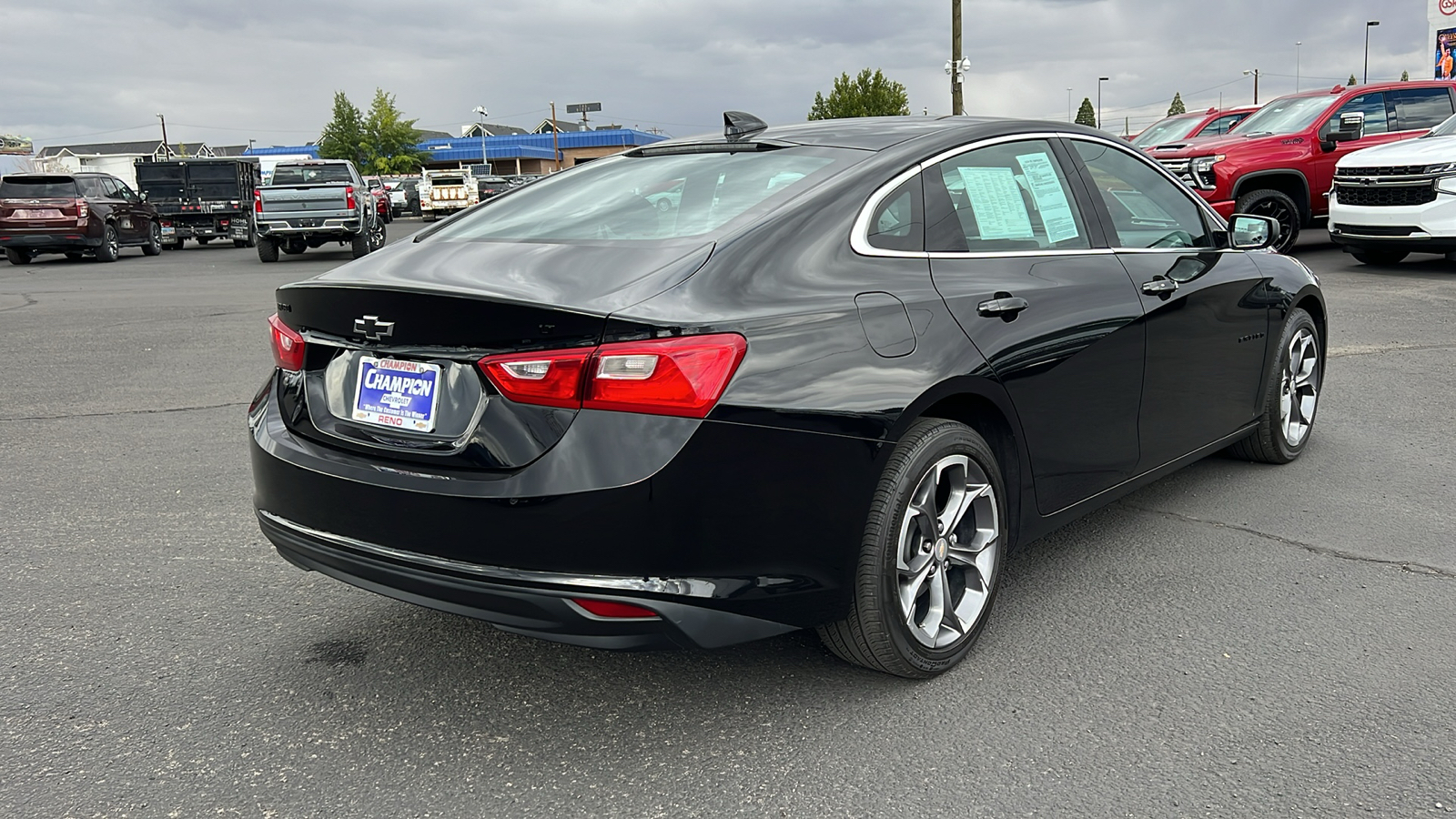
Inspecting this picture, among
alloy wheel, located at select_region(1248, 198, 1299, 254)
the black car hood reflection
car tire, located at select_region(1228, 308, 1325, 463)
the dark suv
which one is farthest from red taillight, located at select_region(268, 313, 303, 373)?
the dark suv

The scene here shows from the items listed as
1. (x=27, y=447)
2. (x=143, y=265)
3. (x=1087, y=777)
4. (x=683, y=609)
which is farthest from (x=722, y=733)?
(x=143, y=265)

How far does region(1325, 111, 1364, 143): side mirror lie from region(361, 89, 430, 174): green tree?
74321 millimetres

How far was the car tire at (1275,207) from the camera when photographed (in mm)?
14094

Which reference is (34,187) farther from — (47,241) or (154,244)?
(154,244)

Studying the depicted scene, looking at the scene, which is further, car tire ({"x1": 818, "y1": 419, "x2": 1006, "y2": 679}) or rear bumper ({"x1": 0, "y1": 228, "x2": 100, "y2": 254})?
rear bumper ({"x1": 0, "y1": 228, "x2": 100, "y2": 254})

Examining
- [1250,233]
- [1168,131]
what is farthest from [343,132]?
[1250,233]

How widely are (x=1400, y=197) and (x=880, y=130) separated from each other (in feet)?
35.3

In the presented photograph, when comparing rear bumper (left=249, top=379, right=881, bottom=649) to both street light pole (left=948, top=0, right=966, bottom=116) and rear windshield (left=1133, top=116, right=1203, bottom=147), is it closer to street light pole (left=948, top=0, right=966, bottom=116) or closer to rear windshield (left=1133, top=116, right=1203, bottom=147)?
rear windshield (left=1133, top=116, right=1203, bottom=147)

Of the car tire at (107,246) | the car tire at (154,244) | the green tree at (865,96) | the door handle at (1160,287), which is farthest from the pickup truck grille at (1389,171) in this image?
the green tree at (865,96)

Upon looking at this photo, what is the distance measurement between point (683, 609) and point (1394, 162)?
12105 millimetres

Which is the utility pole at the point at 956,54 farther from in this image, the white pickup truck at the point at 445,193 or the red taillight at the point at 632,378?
the red taillight at the point at 632,378

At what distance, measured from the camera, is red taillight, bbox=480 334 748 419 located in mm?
2514

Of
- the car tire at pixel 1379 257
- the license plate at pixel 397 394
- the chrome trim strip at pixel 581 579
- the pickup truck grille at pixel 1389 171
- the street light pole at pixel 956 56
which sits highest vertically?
the street light pole at pixel 956 56

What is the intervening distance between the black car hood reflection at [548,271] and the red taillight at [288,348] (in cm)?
16
